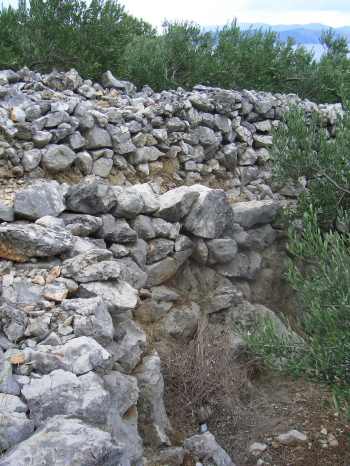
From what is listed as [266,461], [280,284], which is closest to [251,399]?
[266,461]

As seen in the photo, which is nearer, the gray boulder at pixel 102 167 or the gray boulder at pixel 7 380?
the gray boulder at pixel 7 380

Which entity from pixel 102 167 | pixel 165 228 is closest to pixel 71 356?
pixel 165 228

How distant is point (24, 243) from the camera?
20.7ft

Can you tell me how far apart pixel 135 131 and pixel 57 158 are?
1.75 m

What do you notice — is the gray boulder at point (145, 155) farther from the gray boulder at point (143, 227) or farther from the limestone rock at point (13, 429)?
the limestone rock at point (13, 429)

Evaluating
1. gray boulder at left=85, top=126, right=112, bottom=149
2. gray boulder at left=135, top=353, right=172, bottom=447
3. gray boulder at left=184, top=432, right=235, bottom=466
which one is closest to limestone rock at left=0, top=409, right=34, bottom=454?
gray boulder at left=135, top=353, right=172, bottom=447

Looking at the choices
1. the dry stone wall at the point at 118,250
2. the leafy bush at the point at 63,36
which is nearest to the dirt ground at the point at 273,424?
the dry stone wall at the point at 118,250

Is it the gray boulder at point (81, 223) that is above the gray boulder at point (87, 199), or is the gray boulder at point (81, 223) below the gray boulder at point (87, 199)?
below

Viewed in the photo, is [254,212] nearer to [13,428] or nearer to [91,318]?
[91,318]

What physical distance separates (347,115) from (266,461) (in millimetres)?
6069

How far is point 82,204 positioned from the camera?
24.8ft

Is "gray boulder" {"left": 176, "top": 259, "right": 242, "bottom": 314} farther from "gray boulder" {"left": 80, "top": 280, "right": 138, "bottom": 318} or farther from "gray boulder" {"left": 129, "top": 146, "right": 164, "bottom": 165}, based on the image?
"gray boulder" {"left": 80, "top": 280, "right": 138, "bottom": 318}

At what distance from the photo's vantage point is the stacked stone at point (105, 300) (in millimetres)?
4582

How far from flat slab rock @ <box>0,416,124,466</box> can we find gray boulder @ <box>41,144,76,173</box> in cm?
502
